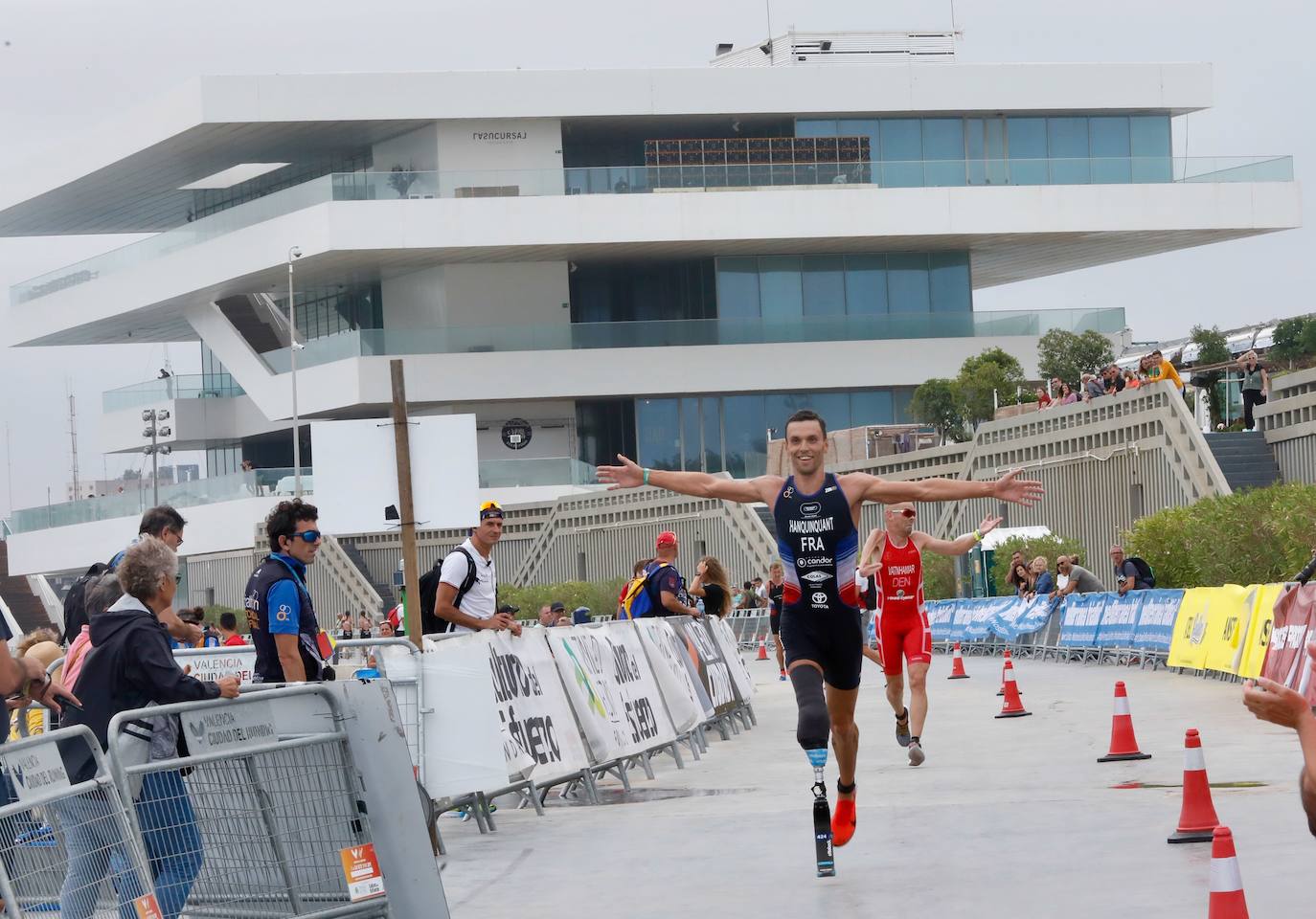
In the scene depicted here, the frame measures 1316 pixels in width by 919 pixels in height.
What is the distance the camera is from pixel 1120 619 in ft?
91.9

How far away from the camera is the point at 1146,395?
3841cm

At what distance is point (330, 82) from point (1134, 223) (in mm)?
27847

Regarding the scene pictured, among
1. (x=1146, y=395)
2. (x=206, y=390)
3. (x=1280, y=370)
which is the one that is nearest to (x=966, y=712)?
(x=1146, y=395)

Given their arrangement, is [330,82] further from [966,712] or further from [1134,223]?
[966,712]

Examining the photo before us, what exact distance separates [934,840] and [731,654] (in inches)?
392

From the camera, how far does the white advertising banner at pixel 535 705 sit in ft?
41.3

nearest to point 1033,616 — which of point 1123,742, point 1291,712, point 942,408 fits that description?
point 1123,742

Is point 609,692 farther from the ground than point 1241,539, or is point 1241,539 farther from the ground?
point 1241,539

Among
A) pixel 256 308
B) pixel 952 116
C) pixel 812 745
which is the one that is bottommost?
pixel 812 745

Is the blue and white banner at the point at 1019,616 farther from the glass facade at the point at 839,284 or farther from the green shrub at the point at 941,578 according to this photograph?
the glass facade at the point at 839,284

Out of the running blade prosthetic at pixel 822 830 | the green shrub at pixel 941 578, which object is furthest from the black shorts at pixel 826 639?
the green shrub at pixel 941 578

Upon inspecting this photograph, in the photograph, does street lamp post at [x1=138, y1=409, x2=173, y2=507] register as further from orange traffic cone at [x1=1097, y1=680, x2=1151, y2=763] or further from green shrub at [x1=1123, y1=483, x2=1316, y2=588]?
orange traffic cone at [x1=1097, y1=680, x2=1151, y2=763]

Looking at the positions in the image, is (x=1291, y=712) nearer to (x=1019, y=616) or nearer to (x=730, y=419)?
(x=1019, y=616)

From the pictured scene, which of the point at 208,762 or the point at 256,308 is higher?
the point at 256,308
